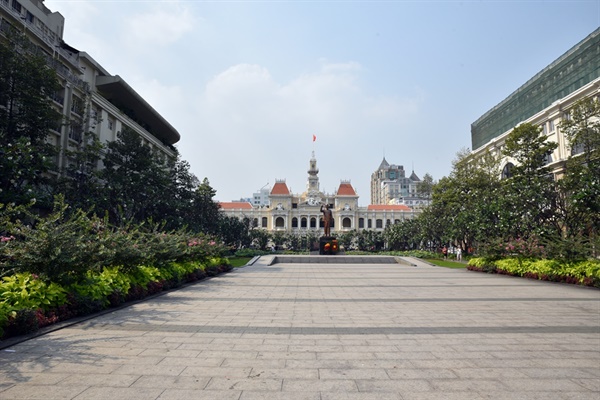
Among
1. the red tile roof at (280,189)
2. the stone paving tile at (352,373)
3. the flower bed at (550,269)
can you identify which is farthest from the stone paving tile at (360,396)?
the red tile roof at (280,189)

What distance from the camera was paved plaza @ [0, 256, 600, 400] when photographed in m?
4.14

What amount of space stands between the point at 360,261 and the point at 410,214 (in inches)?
2631

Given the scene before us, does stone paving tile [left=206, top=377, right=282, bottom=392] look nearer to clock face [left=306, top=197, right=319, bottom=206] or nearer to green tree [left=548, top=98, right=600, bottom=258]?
green tree [left=548, top=98, right=600, bottom=258]

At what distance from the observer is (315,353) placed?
18.1 ft

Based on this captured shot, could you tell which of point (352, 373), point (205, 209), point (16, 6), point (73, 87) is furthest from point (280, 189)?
point (352, 373)

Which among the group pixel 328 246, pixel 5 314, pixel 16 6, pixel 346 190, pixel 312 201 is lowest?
pixel 5 314

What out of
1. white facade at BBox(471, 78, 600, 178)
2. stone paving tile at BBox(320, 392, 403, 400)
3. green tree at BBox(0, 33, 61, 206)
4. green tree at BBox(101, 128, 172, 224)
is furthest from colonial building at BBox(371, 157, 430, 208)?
stone paving tile at BBox(320, 392, 403, 400)

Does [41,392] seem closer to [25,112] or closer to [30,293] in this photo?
[30,293]

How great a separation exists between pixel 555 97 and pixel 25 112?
4529 cm

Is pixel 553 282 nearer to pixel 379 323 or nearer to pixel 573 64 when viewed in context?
pixel 379 323

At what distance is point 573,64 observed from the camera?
37688mm

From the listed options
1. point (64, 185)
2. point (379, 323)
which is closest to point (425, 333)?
point (379, 323)

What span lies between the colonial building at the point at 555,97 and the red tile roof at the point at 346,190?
161 feet

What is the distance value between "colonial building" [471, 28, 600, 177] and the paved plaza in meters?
27.3
